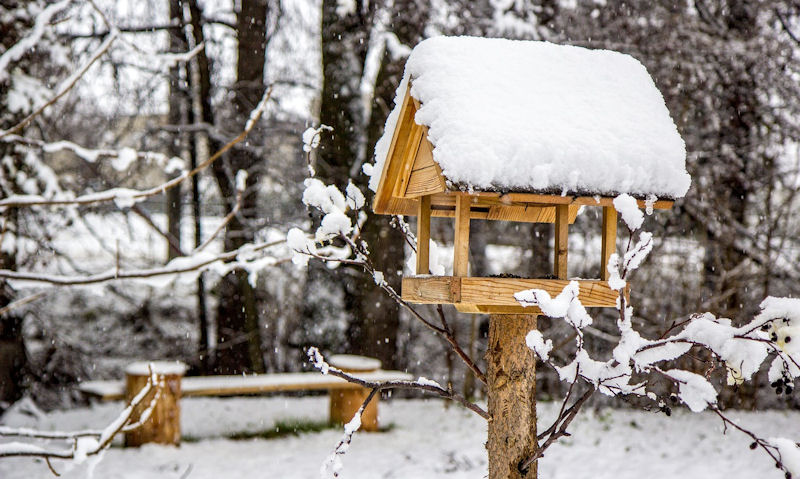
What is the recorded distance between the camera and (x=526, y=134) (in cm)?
191

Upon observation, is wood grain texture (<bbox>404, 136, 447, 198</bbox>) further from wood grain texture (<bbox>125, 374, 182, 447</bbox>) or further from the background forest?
the background forest

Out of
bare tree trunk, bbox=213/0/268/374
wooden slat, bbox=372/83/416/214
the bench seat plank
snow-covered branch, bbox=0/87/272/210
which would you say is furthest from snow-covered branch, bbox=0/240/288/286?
bare tree trunk, bbox=213/0/268/374

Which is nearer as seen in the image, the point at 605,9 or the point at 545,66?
the point at 545,66

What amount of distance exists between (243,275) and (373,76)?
255cm

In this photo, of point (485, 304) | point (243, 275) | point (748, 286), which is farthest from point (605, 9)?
point (485, 304)

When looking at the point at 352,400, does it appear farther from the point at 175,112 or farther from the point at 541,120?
the point at 541,120

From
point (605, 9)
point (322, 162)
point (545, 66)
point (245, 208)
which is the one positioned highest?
point (605, 9)

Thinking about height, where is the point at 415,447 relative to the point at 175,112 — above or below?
below

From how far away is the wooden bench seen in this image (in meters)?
5.61

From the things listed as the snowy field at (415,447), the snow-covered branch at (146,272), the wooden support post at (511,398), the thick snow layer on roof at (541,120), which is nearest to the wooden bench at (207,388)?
the snowy field at (415,447)

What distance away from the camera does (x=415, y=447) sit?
5.96 metres

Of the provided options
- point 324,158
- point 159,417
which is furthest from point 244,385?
point 324,158

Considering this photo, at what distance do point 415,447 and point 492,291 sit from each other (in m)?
4.24

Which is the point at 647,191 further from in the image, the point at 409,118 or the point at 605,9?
the point at 605,9
